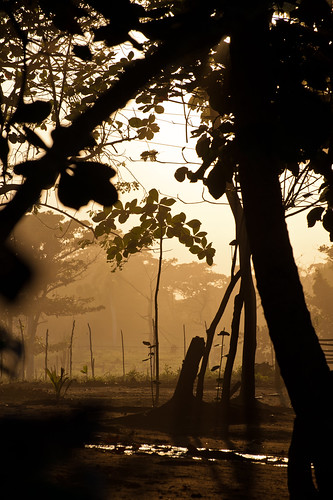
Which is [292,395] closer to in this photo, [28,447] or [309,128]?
[309,128]

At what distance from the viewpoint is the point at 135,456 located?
4402 mm

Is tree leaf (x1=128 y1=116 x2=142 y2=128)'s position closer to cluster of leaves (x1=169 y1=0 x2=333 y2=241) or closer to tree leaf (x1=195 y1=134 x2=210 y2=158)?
cluster of leaves (x1=169 y1=0 x2=333 y2=241)

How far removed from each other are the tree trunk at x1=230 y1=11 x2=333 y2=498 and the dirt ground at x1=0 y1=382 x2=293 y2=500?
71 cm

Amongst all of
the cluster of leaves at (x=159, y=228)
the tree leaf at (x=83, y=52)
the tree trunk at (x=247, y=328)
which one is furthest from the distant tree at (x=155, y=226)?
the tree leaf at (x=83, y=52)

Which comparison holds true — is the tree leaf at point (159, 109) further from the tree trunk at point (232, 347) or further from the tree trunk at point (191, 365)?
the tree trunk at point (191, 365)

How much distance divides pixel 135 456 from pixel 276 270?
3.00 meters

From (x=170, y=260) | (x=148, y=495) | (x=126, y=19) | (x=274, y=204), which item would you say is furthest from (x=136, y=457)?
(x=170, y=260)

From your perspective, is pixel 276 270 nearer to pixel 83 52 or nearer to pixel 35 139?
A: pixel 83 52

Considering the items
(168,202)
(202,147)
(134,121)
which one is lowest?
(202,147)

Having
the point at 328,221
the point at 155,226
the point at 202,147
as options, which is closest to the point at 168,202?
the point at 155,226

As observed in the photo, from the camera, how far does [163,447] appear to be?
4996 mm

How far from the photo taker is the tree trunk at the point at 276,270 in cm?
184

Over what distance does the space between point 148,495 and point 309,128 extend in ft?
7.39

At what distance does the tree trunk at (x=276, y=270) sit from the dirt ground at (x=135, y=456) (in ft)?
2.32
